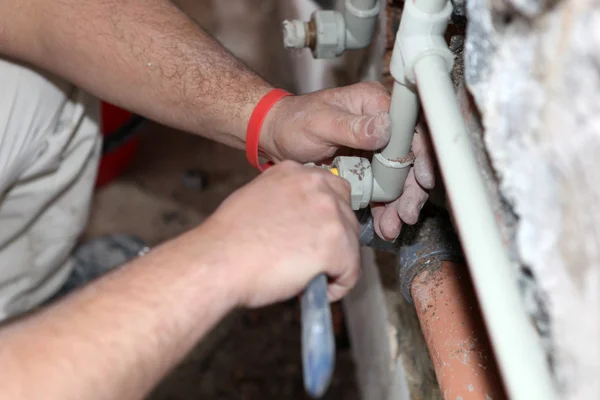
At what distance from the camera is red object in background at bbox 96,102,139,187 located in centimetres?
162

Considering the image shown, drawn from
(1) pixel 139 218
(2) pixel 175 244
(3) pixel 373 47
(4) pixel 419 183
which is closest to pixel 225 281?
(2) pixel 175 244

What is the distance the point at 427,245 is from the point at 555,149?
360 millimetres

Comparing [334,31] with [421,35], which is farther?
[334,31]

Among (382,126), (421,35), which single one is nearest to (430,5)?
(421,35)

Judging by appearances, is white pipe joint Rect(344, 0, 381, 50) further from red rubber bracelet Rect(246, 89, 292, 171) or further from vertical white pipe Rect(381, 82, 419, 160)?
vertical white pipe Rect(381, 82, 419, 160)

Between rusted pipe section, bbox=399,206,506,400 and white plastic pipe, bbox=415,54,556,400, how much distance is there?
0.23m

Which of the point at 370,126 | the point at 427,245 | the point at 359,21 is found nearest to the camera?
the point at 370,126

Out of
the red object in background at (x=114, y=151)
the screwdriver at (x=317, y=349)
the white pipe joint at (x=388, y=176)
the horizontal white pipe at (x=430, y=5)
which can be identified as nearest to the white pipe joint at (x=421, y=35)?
the horizontal white pipe at (x=430, y=5)

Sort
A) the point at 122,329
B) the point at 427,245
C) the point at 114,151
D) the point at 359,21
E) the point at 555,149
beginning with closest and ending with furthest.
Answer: the point at 555,149
the point at 122,329
the point at 427,245
the point at 359,21
the point at 114,151

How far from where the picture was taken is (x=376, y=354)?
104cm

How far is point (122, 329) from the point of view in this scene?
485 mm

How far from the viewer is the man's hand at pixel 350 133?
24.1 inches

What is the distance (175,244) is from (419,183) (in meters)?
0.28

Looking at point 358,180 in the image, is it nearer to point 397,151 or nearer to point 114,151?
point 397,151
